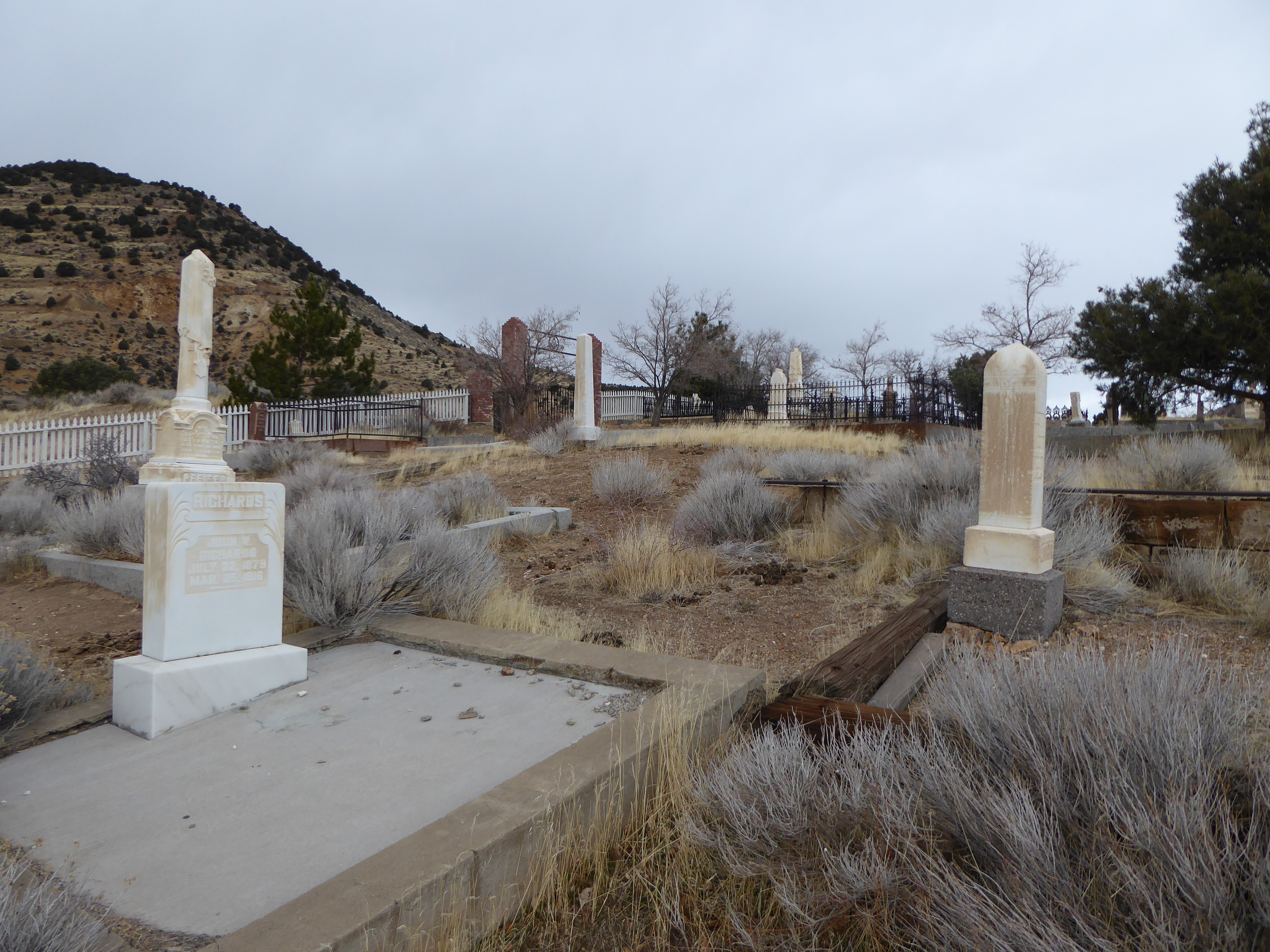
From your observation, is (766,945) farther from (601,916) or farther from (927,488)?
(927,488)

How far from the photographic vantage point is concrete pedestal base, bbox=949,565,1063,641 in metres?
5.11

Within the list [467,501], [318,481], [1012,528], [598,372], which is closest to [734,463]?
[467,501]

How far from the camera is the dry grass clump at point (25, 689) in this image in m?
3.52

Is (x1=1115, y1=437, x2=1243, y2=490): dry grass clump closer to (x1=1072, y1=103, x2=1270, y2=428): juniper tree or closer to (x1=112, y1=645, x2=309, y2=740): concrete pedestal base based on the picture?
(x1=1072, y1=103, x2=1270, y2=428): juniper tree

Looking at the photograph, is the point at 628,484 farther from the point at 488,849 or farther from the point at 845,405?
the point at 845,405

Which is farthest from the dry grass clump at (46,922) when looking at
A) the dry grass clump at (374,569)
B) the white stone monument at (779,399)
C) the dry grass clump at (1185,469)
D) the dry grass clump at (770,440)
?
the white stone monument at (779,399)

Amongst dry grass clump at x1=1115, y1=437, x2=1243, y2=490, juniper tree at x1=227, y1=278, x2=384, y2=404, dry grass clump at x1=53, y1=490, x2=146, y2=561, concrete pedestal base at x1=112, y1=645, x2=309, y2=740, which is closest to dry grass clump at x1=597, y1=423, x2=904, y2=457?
dry grass clump at x1=1115, y1=437, x2=1243, y2=490

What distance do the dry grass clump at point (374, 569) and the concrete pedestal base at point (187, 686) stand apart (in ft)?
3.45

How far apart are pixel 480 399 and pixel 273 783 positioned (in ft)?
81.3

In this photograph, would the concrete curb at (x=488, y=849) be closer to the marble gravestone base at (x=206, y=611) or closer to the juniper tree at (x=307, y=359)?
the marble gravestone base at (x=206, y=611)

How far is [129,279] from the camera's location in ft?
160

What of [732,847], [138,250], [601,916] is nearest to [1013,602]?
[732,847]

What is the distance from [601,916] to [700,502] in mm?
6971

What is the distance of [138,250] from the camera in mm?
50812
